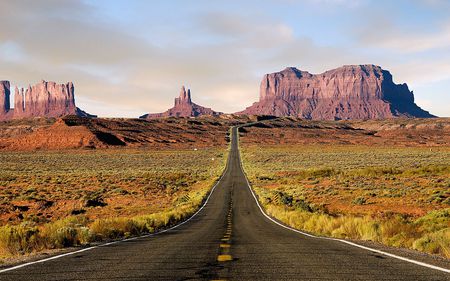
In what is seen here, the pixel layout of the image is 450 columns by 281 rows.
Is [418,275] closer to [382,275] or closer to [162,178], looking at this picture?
[382,275]

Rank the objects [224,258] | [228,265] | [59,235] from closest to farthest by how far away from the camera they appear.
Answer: [228,265] < [224,258] < [59,235]

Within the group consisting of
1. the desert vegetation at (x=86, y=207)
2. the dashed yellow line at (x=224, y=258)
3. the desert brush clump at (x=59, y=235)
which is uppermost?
the dashed yellow line at (x=224, y=258)

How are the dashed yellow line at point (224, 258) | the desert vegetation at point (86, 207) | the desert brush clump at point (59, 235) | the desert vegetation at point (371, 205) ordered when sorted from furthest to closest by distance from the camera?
the desert vegetation at point (371, 205), the desert vegetation at point (86, 207), the desert brush clump at point (59, 235), the dashed yellow line at point (224, 258)

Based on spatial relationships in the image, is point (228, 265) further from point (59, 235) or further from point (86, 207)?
point (86, 207)

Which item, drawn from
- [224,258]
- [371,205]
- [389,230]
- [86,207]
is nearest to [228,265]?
[224,258]

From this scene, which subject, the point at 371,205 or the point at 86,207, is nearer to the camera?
the point at 371,205

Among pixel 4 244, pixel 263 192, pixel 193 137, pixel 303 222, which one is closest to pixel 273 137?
pixel 193 137

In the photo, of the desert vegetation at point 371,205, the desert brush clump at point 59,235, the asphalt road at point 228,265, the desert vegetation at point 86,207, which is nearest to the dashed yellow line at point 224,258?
the asphalt road at point 228,265

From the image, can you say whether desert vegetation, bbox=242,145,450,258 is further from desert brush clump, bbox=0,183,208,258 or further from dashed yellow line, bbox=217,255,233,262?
desert brush clump, bbox=0,183,208,258

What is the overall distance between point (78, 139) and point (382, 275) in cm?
13314

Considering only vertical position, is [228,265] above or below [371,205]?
above

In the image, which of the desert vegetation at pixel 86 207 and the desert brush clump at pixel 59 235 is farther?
the desert vegetation at pixel 86 207

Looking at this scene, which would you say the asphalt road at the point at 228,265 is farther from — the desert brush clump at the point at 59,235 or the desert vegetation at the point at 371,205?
the desert vegetation at the point at 371,205

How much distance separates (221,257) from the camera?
343 inches
